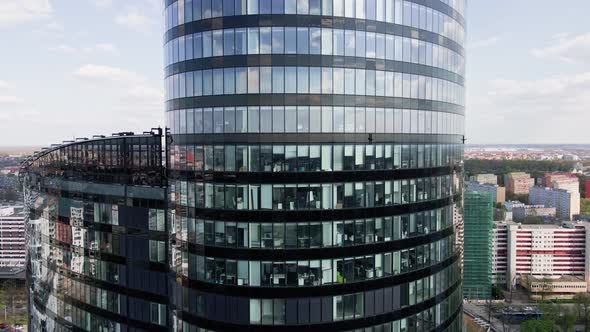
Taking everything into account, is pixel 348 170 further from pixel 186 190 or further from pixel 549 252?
pixel 549 252

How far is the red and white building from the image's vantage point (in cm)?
16338

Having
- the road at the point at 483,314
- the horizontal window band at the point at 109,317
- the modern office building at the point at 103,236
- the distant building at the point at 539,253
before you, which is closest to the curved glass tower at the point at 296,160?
the modern office building at the point at 103,236

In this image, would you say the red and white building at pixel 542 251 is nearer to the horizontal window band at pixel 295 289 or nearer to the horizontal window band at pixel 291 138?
the horizontal window band at pixel 295 289

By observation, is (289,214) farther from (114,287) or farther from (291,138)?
(114,287)

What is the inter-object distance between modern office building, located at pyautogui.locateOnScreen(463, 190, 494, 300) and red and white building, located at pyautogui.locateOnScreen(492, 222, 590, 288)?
21.5 metres

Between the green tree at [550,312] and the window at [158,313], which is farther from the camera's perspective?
the green tree at [550,312]

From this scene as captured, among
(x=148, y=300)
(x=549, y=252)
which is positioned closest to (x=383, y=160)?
(x=148, y=300)

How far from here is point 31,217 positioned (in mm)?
70438

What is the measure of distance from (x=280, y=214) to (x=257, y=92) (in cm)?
1014

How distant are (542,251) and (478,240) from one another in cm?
4395

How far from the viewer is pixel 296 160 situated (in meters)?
39.6

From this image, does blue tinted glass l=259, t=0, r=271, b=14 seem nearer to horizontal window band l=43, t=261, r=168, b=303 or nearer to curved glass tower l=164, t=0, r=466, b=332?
curved glass tower l=164, t=0, r=466, b=332

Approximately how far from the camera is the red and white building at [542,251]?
163 m

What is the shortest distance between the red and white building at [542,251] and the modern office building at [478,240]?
21.5 m
